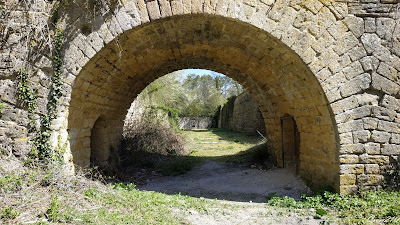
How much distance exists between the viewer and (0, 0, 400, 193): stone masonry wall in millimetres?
4230

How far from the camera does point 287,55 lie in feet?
15.6

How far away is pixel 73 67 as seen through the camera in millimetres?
4324

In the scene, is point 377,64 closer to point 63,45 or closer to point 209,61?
point 209,61

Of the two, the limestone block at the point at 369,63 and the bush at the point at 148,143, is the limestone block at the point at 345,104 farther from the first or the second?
the bush at the point at 148,143

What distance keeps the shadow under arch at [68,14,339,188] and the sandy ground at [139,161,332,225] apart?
2.59 feet

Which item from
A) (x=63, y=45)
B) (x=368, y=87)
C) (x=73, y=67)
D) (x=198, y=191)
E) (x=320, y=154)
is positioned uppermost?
(x=63, y=45)

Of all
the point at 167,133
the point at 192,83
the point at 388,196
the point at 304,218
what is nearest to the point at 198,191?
the point at 304,218

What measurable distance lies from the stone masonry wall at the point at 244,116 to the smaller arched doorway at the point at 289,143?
6.03m

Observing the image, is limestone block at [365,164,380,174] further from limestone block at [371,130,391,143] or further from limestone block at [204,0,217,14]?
limestone block at [204,0,217,14]

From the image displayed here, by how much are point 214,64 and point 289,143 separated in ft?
9.61

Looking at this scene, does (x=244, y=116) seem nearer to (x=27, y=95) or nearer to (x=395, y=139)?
(x=395, y=139)

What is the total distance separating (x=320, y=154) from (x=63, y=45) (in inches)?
192

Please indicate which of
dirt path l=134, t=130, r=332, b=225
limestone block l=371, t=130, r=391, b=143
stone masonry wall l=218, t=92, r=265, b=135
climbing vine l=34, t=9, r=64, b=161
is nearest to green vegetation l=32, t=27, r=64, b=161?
climbing vine l=34, t=9, r=64, b=161

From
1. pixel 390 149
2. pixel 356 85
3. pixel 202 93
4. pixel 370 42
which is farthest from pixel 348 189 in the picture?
pixel 202 93
